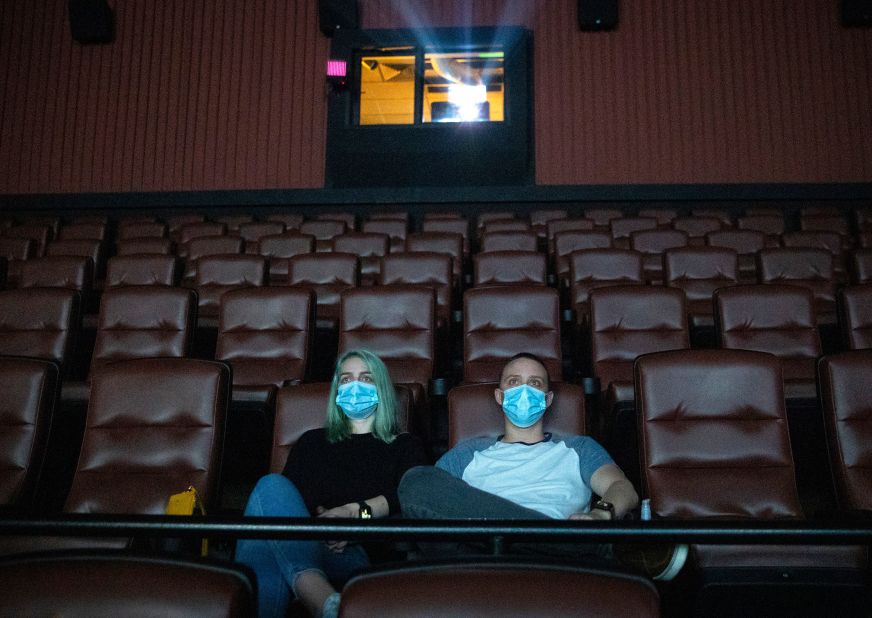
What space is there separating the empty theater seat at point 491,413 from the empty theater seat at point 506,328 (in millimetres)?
459

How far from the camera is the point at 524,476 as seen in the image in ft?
3.97

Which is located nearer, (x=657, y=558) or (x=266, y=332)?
(x=657, y=558)

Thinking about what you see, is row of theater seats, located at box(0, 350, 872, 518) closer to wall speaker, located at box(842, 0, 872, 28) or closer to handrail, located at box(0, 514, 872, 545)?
handrail, located at box(0, 514, 872, 545)

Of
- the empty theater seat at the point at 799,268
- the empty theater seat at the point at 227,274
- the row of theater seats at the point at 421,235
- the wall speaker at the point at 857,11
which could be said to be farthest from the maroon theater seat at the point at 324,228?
the wall speaker at the point at 857,11

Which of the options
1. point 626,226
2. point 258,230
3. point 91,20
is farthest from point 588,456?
point 91,20

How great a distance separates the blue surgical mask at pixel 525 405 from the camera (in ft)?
4.22

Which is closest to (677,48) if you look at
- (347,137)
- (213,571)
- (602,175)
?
(602,175)

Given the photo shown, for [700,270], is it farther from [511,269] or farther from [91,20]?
[91,20]

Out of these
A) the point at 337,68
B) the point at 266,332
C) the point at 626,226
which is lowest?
the point at 266,332

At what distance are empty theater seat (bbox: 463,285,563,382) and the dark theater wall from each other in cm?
272

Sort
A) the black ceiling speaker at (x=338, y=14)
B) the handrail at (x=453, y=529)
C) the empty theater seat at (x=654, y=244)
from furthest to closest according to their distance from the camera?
the black ceiling speaker at (x=338, y=14), the empty theater seat at (x=654, y=244), the handrail at (x=453, y=529)

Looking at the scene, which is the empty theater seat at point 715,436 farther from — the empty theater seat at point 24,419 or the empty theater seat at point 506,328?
the empty theater seat at point 24,419

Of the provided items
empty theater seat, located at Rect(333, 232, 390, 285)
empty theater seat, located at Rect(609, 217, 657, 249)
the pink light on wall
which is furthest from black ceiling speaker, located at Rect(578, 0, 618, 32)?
empty theater seat, located at Rect(333, 232, 390, 285)

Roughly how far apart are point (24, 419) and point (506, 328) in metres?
1.28
